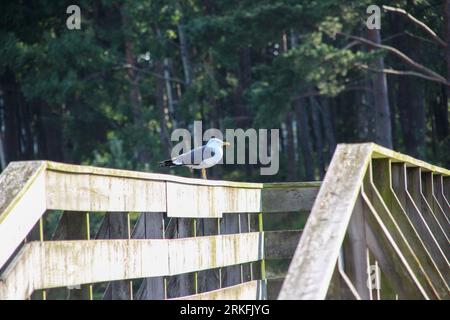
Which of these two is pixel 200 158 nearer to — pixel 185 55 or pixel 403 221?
pixel 403 221

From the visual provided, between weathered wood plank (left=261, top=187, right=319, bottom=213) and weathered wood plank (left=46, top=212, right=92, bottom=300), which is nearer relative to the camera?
weathered wood plank (left=46, top=212, right=92, bottom=300)

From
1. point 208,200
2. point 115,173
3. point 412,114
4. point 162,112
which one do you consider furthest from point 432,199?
point 162,112

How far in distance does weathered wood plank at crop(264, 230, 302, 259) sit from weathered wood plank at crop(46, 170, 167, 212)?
1.82m

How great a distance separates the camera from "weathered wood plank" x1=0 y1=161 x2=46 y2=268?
3521 millimetres

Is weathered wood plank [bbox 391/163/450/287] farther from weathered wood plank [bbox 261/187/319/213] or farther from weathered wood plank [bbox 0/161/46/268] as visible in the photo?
weathered wood plank [bbox 0/161/46/268]

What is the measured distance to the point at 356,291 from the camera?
4191 millimetres

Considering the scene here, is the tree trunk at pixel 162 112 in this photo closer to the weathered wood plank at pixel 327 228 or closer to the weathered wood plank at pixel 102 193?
the weathered wood plank at pixel 102 193

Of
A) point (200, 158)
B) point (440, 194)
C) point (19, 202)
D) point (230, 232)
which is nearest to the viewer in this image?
point (19, 202)

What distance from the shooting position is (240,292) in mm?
5918

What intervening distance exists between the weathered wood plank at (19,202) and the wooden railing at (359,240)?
96 centimetres

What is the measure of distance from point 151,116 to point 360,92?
788 centimetres

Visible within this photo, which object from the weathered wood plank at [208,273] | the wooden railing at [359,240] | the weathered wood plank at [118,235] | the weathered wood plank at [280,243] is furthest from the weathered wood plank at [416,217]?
the weathered wood plank at [118,235]

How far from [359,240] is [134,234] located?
122cm

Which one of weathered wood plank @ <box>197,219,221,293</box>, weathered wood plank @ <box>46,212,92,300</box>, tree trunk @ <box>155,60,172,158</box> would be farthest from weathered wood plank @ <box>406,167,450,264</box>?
tree trunk @ <box>155,60,172,158</box>
